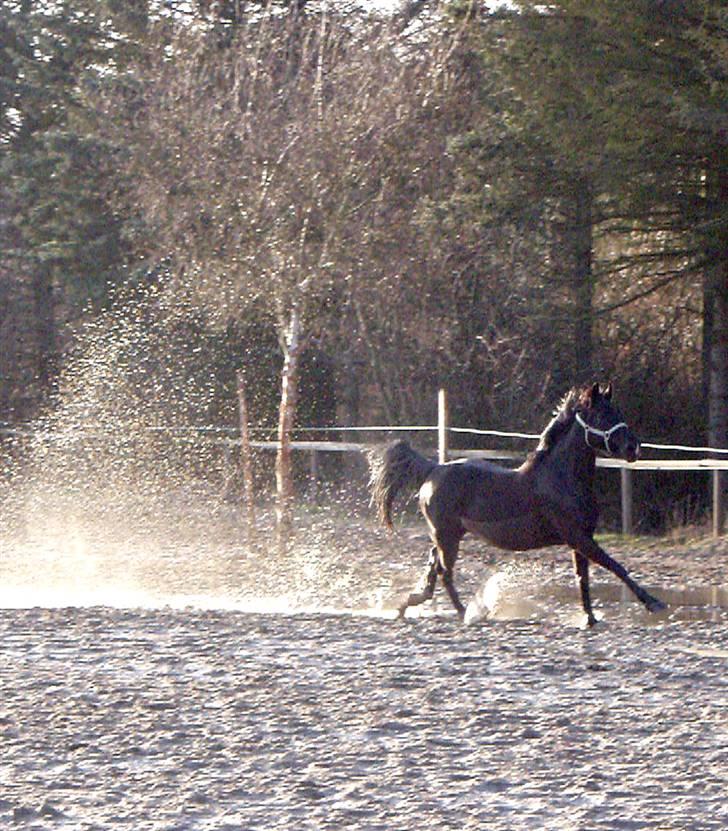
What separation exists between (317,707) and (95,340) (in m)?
22.2

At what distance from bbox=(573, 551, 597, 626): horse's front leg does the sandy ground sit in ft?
0.67

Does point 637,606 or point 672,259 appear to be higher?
point 672,259

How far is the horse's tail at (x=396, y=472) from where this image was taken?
11484 mm

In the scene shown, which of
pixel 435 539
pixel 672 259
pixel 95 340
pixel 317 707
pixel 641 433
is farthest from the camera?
pixel 95 340

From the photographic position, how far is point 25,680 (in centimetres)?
809

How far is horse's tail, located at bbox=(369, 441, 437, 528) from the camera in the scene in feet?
37.7

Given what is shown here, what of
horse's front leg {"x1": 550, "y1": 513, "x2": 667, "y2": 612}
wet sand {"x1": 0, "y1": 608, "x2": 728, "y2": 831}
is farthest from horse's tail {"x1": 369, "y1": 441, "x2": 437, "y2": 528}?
wet sand {"x1": 0, "y1": 608, "x2": 728, "y2": 831}

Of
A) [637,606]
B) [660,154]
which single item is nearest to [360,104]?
[660,154]

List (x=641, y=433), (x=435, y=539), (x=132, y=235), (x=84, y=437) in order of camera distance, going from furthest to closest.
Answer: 1. (x=132, y=235)
2. (x=84, y=437)
3. (x=641, y=433)
4. (x=435, y=539)

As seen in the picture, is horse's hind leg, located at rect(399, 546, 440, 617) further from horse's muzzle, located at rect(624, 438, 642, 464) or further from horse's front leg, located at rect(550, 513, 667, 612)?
horse's muzzle, located at rect(624, 438, 642, 464)

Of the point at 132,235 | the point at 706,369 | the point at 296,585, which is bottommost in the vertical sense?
the point at 296,585

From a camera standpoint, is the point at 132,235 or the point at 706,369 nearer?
the point at 706,369

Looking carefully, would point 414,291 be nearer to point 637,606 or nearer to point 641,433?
point 641,433

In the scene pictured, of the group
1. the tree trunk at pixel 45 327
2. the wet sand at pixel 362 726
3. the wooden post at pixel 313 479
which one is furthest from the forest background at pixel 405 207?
the wet sand at pixel 362 726
